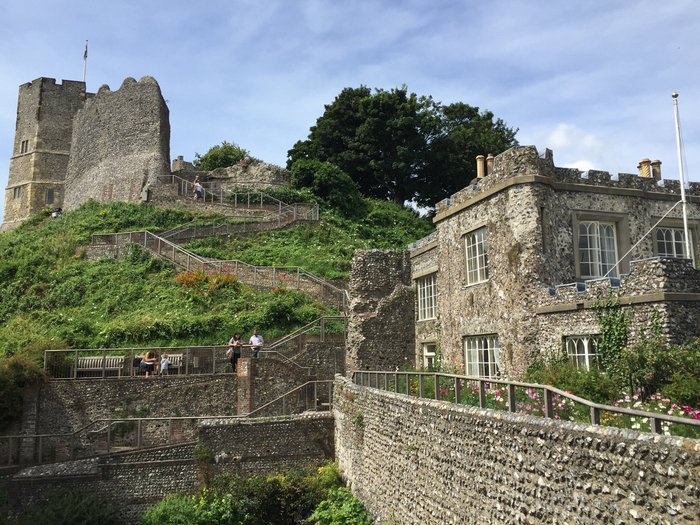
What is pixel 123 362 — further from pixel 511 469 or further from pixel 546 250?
pixel 511 469

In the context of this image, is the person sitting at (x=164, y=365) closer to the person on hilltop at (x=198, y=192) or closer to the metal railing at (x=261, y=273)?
the metal railing at (x=261, y=273)

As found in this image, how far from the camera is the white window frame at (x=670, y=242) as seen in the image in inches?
686

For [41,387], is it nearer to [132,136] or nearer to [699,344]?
[699,344]

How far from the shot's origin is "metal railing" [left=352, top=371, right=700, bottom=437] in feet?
21.9

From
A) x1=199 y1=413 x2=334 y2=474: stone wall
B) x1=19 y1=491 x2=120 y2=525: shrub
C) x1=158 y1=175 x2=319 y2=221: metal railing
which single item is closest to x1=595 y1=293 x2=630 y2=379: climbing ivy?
x1=199 y1=413 x2=334 y2=474: stone wall

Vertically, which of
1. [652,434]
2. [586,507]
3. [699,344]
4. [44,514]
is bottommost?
[44,514]

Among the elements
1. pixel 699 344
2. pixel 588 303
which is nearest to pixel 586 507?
pixel 699 344

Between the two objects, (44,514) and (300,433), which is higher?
(300,433)

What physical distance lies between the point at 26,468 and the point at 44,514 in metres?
2.73

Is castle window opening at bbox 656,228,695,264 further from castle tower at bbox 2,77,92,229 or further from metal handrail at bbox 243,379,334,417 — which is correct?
castle tower at bbox 2,77,92,229

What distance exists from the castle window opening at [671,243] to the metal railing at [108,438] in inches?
448

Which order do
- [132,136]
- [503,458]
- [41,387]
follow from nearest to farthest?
[503,458]
[41,387]
[132,136]

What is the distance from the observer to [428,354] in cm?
2156

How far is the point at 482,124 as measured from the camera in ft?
169
